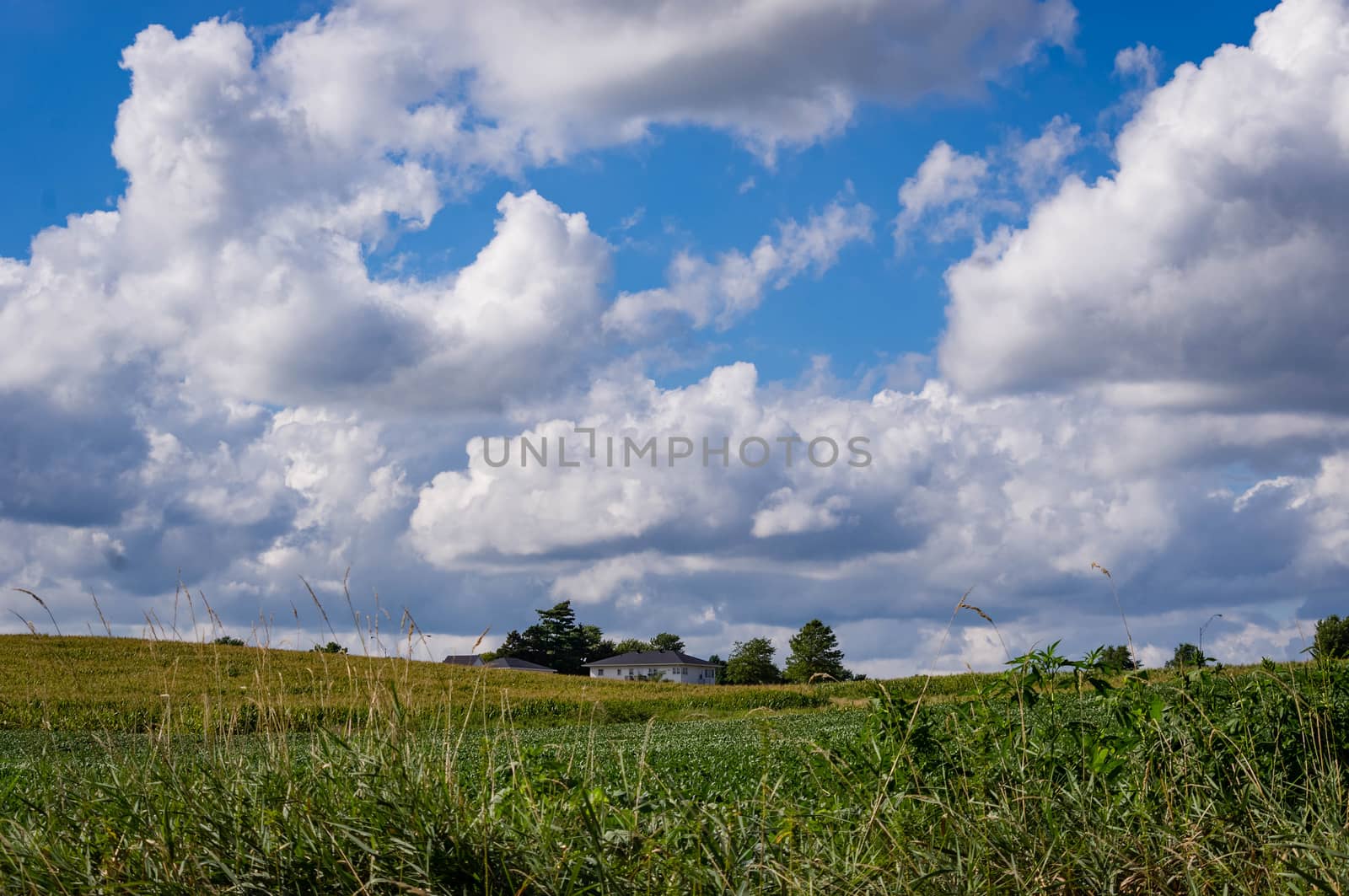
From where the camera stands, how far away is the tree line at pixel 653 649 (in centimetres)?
6025

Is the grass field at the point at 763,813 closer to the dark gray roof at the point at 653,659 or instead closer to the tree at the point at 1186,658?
the tree at the point at 1186,658

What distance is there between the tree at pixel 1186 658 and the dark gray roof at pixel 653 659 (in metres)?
72.9

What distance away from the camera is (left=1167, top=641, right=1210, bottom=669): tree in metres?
6.04

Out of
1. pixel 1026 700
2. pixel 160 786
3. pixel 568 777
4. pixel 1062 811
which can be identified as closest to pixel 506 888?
pixel 568 777

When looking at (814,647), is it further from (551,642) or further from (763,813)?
(763,813)

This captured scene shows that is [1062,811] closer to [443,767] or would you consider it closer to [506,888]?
[506,888]

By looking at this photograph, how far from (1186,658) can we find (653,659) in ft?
246

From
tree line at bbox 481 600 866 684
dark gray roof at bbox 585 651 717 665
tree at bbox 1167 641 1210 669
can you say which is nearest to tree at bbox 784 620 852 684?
tree line at bbox 481 600 866 684

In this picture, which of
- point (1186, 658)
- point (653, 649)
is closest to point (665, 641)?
point (653, 649)

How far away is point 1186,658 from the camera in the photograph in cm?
691

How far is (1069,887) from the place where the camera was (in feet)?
12.1

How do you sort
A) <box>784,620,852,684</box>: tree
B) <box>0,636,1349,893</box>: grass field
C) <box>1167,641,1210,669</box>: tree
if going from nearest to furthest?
<box>0,636,1349,893</box>: grass field < <box>1167,641,1210,669</box>: tree < <box>784,620,852,684</box>: tree

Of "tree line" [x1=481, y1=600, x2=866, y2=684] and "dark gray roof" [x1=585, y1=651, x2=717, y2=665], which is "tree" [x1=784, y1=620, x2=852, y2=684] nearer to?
"tree line" [x1=481, y1=600, x2=866, y2=684]

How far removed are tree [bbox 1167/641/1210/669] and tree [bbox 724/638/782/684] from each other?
57.9 m
